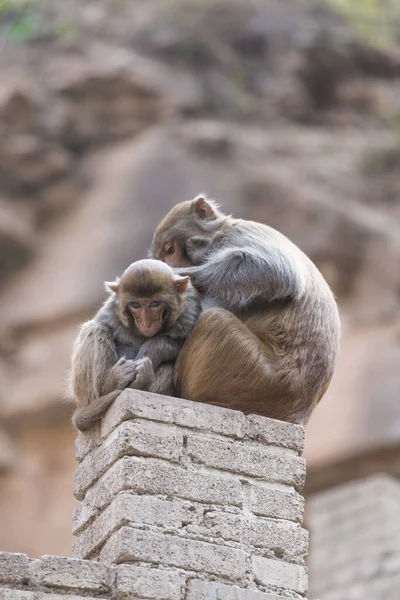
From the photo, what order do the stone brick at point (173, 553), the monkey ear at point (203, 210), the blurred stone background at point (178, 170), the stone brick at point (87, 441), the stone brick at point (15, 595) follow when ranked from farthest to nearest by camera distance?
the blurred stone background at point (178, 170)
the monkey ear at point (203, 210)
the stone brick at point (87, 441)
the stone brick at point (173, 553)
the stone brick at point (15, 595)

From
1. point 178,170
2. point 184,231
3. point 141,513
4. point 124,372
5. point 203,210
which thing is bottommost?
point 141,513

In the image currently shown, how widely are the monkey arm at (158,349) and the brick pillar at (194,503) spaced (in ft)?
0.77

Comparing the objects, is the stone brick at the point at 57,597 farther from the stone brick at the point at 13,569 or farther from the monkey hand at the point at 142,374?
the monkey hand at the point at 142,374

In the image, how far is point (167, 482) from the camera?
513cm

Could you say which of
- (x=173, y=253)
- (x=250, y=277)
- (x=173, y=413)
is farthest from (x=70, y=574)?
(x=173, y=253)

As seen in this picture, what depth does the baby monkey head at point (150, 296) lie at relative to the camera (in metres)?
5.30

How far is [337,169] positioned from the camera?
669 inches

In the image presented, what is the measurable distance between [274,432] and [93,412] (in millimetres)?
895

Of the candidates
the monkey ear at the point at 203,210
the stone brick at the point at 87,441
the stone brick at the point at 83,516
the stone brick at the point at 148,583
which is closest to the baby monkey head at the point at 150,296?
the stone brick at the point at 87,441

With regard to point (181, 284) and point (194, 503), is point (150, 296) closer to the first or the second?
point (181, 284)

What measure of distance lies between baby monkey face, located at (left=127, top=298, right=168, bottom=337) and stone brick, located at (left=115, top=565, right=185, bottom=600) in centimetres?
114

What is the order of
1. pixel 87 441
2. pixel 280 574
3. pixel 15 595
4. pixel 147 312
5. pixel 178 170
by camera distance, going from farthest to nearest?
pixel 178 170, pixel 87 441, pixel 147 312, pixel 280 574, pixel 15 595

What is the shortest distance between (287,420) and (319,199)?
10788mm

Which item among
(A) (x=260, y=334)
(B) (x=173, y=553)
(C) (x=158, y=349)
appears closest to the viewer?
(B) (x=173, y=553)
